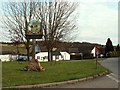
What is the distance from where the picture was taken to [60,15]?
166ft

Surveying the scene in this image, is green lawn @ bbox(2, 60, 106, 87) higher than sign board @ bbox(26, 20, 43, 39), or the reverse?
sign board @ bbox(26, 20, 43, 39)

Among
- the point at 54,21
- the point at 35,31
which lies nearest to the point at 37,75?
the point at 35,31

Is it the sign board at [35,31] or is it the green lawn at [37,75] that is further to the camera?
the sign board at [35,31]

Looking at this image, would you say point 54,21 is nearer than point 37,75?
No

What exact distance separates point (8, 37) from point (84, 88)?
3683 centimetres

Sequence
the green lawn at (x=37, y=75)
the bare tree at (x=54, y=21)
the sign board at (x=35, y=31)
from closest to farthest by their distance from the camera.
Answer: the green lawn at (x=37, y=75) < the sign board at (x=35, y=31) < the bare tree at (x=54, y=21)

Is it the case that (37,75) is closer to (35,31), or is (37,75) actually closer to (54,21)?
(35,31)

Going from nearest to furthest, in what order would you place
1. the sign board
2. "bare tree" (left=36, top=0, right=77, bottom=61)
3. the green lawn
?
the green lawn < the sign board < "bare tree" (left=36, top=0, right=77, bottom=61)

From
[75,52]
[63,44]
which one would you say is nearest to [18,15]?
[63,44]

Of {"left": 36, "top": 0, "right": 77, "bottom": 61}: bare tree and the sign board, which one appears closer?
the sign board

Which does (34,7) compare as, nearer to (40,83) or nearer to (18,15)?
(18,15)

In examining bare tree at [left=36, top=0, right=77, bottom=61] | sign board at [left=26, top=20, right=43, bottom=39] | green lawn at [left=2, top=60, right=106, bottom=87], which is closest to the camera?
green lawn at [left=2, top=60, right=106, bottom=87]

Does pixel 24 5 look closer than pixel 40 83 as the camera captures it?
No

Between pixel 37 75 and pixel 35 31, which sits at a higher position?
pixel 35 31
